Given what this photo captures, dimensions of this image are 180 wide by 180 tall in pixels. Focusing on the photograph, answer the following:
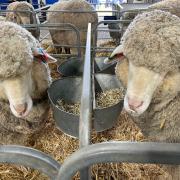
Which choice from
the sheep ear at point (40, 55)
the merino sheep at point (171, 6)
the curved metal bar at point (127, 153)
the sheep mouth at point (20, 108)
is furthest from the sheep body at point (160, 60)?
the merino sheep at point (171, 6)

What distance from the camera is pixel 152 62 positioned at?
153 cm

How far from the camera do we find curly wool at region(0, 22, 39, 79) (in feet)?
5.39

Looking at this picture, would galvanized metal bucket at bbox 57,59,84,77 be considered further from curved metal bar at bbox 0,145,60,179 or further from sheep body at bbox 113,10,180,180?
curved metal bar at bbox 0,145,60,179

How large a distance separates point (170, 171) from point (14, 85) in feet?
4.51

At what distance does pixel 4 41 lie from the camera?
1.70 metres

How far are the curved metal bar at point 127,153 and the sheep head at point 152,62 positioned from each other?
0.87 m

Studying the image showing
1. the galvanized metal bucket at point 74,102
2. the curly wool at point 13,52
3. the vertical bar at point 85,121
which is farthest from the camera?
the curly wool at point 13,52

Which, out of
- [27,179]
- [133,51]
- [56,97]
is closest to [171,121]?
[133,51]

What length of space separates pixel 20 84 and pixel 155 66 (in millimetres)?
911

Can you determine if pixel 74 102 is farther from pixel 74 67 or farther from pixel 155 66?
pixel 155 66

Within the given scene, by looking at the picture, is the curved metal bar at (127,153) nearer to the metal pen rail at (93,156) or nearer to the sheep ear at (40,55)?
the metal pen rail at (93,156)

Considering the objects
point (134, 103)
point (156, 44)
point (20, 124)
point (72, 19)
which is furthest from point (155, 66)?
point (72, 19)

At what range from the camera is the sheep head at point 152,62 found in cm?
153

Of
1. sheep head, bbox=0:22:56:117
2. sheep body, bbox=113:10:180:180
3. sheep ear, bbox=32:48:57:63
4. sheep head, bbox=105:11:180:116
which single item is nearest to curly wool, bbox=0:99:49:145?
sheep head, bbox=0:22:56:117
